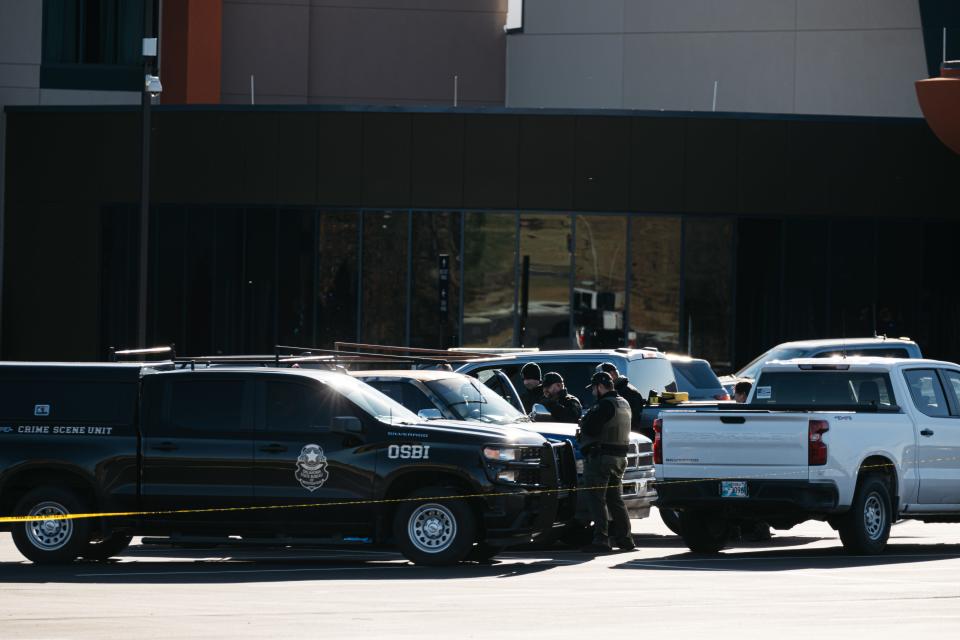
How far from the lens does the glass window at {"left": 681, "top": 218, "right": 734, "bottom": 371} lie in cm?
3762

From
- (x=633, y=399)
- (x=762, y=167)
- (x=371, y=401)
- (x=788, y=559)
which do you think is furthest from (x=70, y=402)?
(x=762, y=167)

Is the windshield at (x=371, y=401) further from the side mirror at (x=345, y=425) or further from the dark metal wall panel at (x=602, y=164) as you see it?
the dark metal wall panel at (x=602, y=164)

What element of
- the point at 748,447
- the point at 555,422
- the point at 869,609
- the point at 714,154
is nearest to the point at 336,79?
the point at 714,154

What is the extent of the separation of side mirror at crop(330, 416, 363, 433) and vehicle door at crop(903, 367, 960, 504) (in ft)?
18.4

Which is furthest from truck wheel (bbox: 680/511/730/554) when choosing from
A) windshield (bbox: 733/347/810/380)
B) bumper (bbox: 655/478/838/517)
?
windshield (bbox: 733/347/810/380)

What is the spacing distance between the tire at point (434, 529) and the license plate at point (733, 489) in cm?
249

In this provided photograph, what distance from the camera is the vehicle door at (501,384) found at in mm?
19234

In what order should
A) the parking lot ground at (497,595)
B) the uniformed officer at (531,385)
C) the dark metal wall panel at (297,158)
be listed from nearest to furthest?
1. the parking lot ground at (497,595)
2. the uniformed officer at (531,385)
3. the dark metal wall panel at (297,158)

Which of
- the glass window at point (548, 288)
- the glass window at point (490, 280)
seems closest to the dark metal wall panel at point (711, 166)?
the glass window at point (548, 288)

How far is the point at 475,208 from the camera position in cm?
3741

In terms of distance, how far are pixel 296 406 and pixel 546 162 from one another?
74.6 feet

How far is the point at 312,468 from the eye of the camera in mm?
14820

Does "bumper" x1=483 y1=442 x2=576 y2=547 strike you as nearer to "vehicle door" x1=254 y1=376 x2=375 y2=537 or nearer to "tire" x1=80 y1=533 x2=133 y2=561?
"vehicle door" x1=254 y1=376 x2=375 y2=537

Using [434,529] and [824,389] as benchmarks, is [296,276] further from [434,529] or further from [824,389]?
[434,529]
